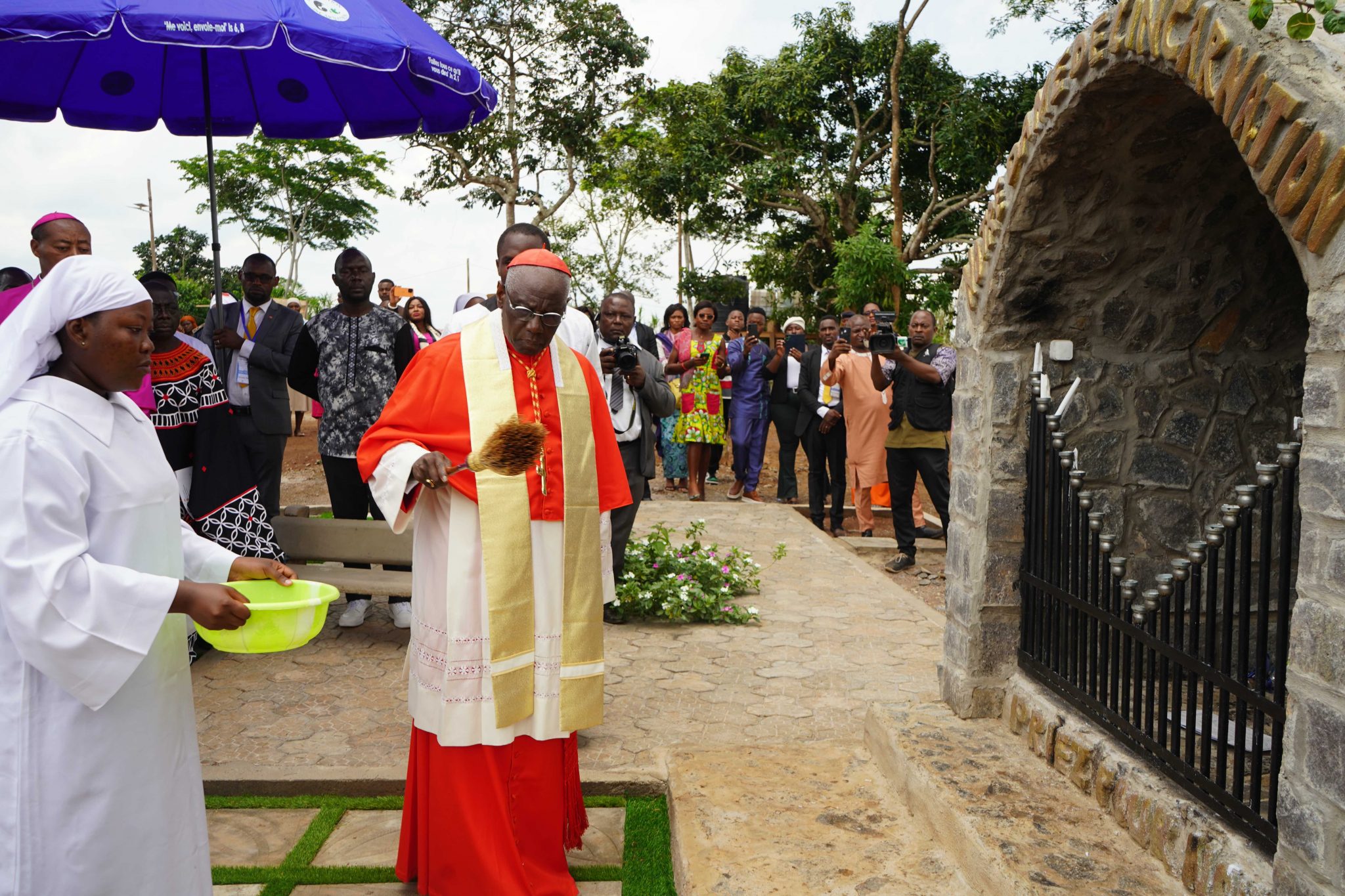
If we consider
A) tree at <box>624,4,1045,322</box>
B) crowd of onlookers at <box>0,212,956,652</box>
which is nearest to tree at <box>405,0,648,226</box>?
tree at <box>624,4,1045,322</box>

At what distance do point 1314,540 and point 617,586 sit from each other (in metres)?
5.06

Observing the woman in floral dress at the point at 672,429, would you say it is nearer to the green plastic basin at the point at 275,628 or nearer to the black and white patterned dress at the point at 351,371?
the black and white patterned dress at the point at 351,371

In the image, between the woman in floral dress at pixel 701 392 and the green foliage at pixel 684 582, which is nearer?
the green foliage at pixel 684 582

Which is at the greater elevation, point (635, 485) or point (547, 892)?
point (635, 485)

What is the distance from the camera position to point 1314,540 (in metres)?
2.37

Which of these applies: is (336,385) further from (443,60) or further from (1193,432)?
(1193,432)

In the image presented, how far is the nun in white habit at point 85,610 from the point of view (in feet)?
7.57

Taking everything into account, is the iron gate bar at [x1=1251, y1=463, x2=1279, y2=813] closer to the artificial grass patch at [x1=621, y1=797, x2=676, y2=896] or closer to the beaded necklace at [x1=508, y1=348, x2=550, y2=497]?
the artificial grass patch at [x1=621, y1=797, x2=676, y2=896]

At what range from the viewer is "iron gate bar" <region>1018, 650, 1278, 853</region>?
284 cm

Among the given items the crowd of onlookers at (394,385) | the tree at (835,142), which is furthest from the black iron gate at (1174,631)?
the tree at (835,142)

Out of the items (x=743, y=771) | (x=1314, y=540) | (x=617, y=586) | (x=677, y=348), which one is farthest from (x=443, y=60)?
(x=677, y=348)

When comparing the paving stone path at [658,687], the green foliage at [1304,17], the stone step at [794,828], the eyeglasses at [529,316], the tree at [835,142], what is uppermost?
the tree at [835,142]

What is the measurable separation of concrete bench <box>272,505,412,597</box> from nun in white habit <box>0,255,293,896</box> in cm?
360

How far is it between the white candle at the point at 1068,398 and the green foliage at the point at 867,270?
48.8 feet
